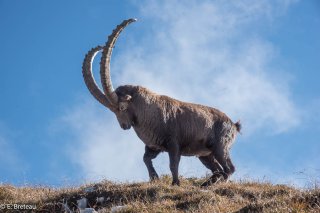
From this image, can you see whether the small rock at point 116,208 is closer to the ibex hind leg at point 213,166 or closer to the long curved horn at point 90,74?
the long curved horn at point 90,74

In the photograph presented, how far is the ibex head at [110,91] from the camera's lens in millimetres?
13125

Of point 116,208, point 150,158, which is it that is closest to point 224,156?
point 150,158

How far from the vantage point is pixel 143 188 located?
10.9 meters

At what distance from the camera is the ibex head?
1312cm

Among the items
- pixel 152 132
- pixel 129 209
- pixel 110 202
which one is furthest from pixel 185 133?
pixel 129 209

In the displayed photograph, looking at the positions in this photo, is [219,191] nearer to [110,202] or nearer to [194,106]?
[110,202]

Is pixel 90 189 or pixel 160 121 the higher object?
pixel 160 121

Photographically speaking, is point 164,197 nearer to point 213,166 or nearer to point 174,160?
point 174,160

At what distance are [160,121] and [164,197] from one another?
3.05 meters

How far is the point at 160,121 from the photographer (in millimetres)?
13156

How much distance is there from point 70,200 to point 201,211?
302cm

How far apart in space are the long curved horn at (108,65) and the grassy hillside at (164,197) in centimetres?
236

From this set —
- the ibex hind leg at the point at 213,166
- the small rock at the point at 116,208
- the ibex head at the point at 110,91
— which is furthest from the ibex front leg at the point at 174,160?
the small rock at the point at 116,208

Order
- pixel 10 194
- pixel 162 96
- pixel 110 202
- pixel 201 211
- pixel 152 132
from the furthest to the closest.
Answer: pixel 162 96
pixel 152 132
pixel 10 194
pixel 110 202
pixel 201 211
